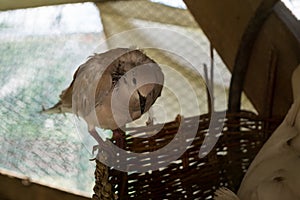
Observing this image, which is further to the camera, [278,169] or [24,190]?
[24,190]

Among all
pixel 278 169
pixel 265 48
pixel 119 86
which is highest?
pixel 265 48

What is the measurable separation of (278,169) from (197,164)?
6.5 inches

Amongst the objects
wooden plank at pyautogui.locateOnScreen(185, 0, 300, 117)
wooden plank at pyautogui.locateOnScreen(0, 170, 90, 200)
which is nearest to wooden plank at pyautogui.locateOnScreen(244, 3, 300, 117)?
wooden plank at pyautogui.locateOnScreen(185, 0, 300, 117)

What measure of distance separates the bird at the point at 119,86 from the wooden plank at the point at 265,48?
0.77 ft

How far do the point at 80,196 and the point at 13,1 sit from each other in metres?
0.86

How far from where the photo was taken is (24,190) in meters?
1.37

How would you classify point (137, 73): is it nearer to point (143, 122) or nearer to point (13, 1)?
point (143, 122)

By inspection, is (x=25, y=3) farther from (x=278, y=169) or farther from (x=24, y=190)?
(x=278, y=169)

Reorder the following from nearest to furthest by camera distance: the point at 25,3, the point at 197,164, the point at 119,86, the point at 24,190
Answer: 1. the point at 119,86
2. the point at 197,164
3. the point at 24,190
4. the point at 25,3

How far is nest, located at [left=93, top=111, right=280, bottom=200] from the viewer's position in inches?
30.5

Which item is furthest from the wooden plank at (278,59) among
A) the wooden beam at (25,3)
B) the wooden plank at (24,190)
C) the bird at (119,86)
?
the wooden beam at (25,3)

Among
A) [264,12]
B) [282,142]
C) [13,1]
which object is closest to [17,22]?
[13,1]

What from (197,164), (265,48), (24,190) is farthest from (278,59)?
(24,190)

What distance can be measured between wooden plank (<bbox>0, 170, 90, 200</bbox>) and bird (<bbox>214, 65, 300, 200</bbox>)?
654 mm
